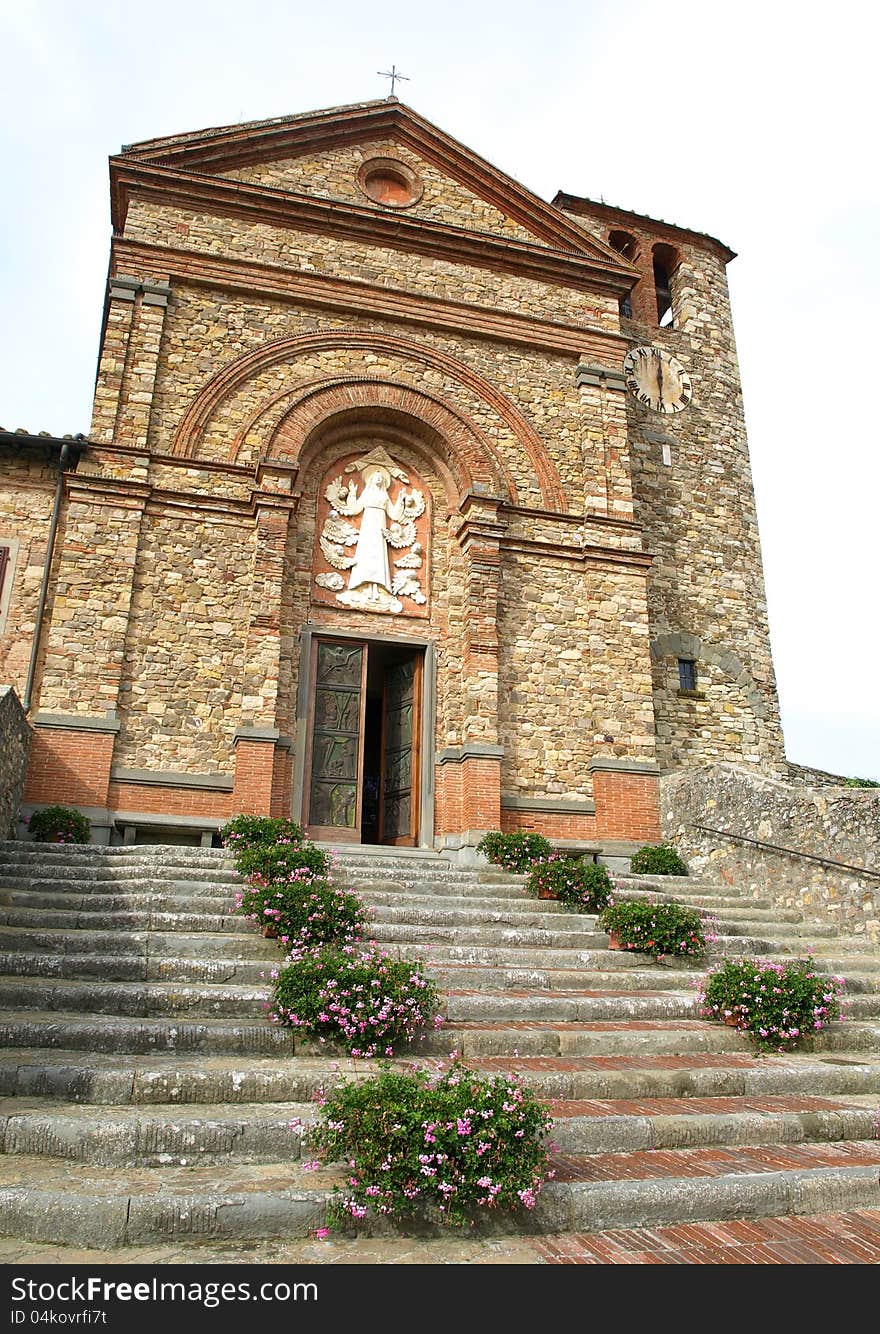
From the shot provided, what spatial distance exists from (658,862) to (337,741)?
456cm

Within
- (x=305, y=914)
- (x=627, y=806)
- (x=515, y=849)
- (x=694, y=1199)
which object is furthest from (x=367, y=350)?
(x=694, y=1199)

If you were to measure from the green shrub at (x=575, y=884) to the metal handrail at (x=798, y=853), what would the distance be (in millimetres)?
2463

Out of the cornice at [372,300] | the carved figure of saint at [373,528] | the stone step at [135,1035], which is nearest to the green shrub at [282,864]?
the stone step at [135,1035]

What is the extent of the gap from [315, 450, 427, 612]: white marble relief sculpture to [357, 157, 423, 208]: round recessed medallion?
16.1 ft

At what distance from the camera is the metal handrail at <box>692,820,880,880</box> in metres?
9.64

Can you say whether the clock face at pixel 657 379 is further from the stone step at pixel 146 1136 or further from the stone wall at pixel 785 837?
the stone step at pixel 146 1136

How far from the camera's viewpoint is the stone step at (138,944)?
21.8ft

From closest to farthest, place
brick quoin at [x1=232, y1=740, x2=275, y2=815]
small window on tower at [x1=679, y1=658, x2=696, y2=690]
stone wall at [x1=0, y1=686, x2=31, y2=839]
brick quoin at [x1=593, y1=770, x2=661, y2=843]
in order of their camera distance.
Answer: stone wall at [x1=0, y1=686, x2=31, y2=839]
brick quoin at [x1=232, y1=740, x2=275, y2=815]
brick quoin at [x1=593, y1=770, x2=661, y2=843]
small window on tower at [x1=679, y1=658, x2=696, y2=690]

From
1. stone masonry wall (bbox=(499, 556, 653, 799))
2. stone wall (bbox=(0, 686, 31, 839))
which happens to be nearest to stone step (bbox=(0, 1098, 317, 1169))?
stone wall (bbox=(0, 686, 31, 839))

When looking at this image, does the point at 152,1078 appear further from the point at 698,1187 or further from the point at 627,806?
the point at 627,806

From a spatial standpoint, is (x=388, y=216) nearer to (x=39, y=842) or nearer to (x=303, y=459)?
(x=303, y=459)

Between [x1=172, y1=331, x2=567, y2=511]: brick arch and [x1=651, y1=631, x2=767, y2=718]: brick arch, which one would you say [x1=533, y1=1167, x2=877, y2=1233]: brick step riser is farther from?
[x1=651, y1=631, x2=767, y2=718]: brick arch

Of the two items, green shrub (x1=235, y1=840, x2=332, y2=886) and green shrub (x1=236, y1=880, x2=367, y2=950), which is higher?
green shrub (x1=235, y1=840, x2=332, y2=886)

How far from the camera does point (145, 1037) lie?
211 inches
